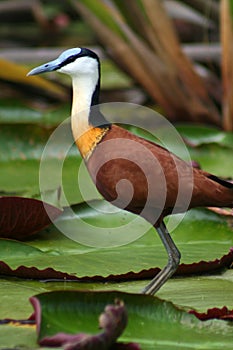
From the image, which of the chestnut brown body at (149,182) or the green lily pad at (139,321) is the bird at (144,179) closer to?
the chestnut brown body at (149,182)

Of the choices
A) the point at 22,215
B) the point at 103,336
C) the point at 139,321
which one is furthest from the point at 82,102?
the point at 103,336

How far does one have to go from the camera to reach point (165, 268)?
2289mm

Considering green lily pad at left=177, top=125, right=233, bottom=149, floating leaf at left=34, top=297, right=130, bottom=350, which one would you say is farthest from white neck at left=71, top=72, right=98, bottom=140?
green lily pad at left=177, top=125, right=233, bottom=149

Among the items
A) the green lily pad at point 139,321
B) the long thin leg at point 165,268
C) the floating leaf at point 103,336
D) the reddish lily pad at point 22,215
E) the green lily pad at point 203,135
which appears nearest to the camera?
the floating leaf at point 103,336

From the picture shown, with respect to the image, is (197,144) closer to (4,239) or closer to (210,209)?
(210,209)

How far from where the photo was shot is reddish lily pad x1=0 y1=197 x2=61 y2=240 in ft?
8.40

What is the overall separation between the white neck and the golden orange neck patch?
0.05 ft

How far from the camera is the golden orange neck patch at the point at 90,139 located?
2312 mm

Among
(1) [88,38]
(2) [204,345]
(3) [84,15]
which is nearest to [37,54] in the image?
(3) [84,15]

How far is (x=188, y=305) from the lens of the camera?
2.15 metres

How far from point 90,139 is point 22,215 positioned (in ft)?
1.30

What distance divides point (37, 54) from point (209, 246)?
7.76 ft

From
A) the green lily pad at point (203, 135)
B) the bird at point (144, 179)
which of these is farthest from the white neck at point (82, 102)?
the green lily pad at point (203, 135)

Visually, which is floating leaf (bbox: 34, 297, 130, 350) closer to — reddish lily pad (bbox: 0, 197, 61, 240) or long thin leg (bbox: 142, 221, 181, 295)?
long thin leg (bbox: 142, 221, 181, 295)
